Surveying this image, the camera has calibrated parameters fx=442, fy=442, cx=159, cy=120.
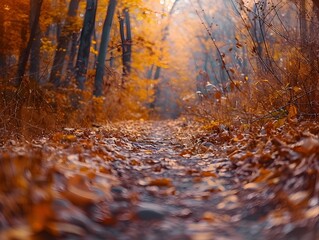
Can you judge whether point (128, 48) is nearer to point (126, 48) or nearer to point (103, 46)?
point (126, 48)

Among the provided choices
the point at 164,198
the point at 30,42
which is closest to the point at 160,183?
the point at 164,198

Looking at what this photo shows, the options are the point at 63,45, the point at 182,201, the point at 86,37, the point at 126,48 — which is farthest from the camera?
the point at 126,48

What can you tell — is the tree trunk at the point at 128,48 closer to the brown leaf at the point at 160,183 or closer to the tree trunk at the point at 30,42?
the tree trunk at the point at 30,42

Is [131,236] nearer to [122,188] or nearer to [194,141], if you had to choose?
[122,188]

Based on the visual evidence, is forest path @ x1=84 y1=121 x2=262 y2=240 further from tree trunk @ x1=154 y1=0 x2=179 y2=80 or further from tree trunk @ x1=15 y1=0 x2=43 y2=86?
tree trunk @ x1=154 y1=0 x2=179 y2=80

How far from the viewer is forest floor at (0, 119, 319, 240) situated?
7.79 feet

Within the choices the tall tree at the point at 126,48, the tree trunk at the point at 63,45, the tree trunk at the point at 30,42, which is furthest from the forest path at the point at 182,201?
the tall tree at the point at 126,48

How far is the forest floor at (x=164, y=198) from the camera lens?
2.38 meters

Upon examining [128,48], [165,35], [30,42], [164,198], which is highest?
[165,35]

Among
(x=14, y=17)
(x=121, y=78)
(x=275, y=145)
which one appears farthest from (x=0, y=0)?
(x=275, y=145)

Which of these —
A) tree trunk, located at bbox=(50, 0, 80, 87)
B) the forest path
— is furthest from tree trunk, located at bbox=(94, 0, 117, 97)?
the forest path

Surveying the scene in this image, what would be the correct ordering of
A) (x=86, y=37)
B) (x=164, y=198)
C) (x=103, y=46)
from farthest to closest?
(x=103, y=46) → (x=86, y=37) → (x=164, y=198)

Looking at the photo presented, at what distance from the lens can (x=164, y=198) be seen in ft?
11.3

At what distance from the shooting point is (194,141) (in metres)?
7.75
